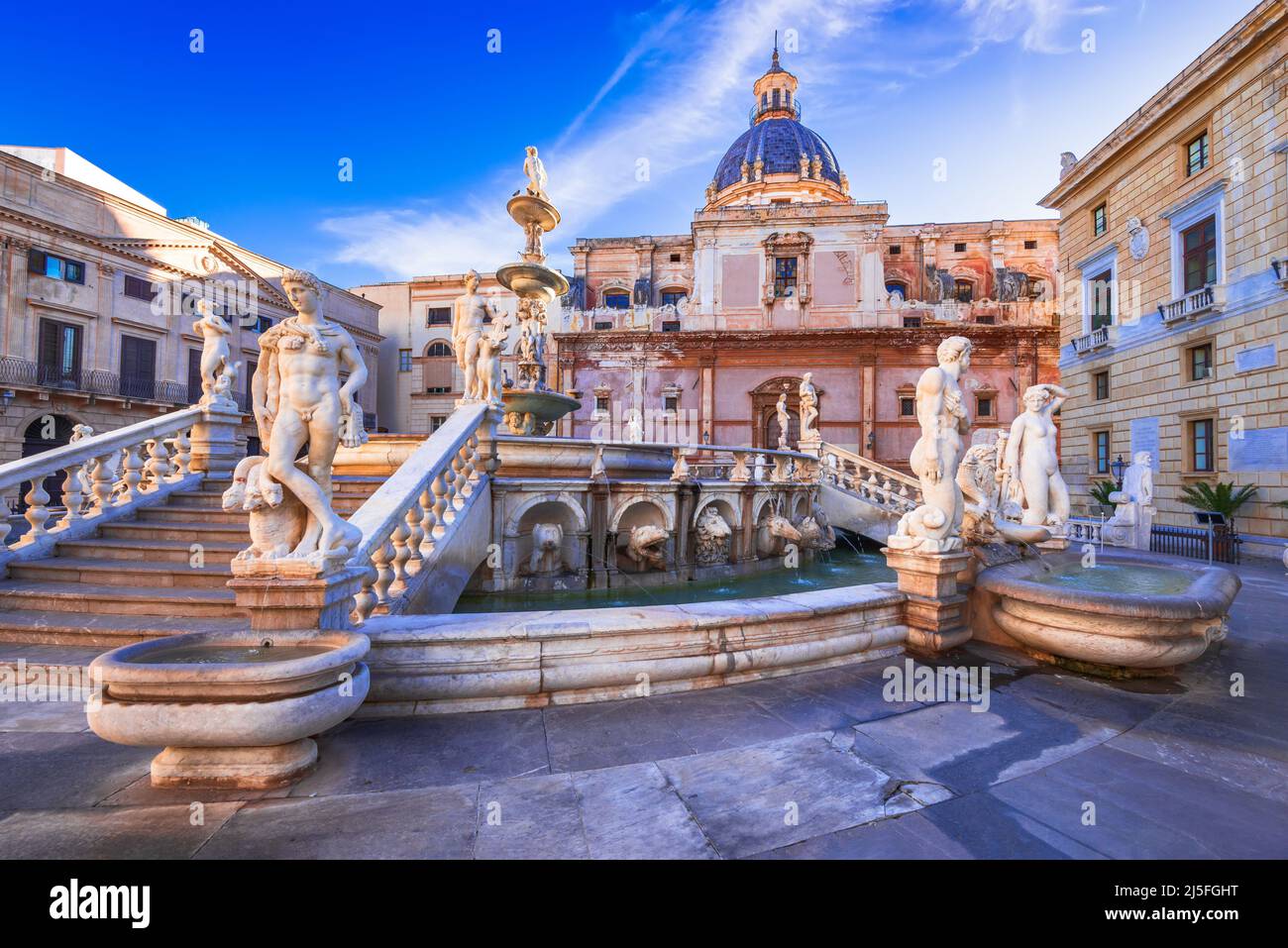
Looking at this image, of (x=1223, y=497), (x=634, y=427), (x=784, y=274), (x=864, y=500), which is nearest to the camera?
(x=1223, y=497)

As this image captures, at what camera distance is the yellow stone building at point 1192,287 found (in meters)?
13.7

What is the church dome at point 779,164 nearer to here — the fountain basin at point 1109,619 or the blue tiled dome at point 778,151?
the blue tiled dome at point 778,151

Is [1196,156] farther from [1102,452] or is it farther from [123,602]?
[123,602]

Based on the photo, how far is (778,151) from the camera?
40.5m

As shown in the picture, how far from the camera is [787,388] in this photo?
1096 inches

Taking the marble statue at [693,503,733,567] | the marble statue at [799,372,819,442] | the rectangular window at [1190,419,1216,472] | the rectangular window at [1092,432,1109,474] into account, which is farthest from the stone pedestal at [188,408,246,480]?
the rectangular window at [1092,432,1109,474]

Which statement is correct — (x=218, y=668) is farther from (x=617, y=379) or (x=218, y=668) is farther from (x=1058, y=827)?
(x=617, y=379)

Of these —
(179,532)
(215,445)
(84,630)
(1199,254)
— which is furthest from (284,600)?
(1199,254)

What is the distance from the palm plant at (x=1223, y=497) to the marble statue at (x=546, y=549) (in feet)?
48.9

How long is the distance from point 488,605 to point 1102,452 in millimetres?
22063

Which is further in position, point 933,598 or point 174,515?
point 174,515

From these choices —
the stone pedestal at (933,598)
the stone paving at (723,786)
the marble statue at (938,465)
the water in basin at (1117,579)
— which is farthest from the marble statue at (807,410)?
the stone paving at (723,786)
